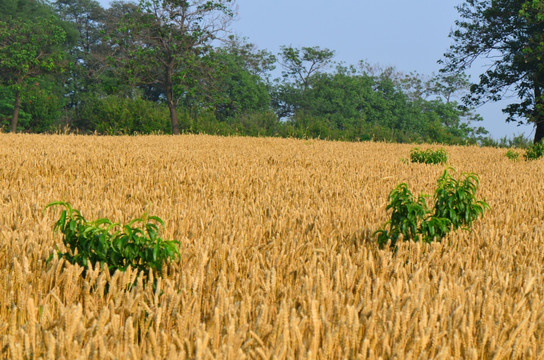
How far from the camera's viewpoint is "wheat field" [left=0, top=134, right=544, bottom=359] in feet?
6.19

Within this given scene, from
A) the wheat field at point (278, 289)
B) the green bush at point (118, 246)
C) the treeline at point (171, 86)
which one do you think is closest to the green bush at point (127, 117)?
the treeline at point (171, 86)

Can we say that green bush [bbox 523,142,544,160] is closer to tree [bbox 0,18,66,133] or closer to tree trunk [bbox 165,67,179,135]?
tree trunk [bbox 165,67,179,135]

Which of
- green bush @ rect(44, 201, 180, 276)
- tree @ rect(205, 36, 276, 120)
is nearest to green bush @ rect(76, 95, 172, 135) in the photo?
tree @ rect(205, 36, 276, 120)

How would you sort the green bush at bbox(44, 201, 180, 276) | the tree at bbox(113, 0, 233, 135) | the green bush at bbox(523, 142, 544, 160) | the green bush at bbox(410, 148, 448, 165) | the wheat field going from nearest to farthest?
1. the wheat field
2. the green bush at bbox(44, 201, 180, 276)
3. the green bush at bbox(410, 148, 448, 165)
4. the green bush at bbox(523, 142, 544, 160)
5. the tree at bbox(113, 0, 233, 135)

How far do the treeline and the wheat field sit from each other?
1634 cm

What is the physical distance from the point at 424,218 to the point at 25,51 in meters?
36.1

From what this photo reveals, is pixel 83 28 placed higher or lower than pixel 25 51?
higher

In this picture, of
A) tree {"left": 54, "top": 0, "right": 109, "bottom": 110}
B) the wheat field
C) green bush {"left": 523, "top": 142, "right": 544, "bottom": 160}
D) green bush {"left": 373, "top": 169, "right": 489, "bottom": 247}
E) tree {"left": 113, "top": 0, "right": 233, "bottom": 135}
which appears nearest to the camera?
the wheat field

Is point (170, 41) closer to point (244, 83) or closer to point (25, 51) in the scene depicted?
point (25, 51)

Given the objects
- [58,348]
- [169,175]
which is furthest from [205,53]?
[58,348]

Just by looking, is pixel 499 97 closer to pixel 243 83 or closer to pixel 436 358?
pixel 436 358

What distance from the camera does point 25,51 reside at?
113 ft

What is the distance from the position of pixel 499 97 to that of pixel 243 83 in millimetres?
31187

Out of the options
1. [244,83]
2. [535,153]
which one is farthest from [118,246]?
[244,83]
